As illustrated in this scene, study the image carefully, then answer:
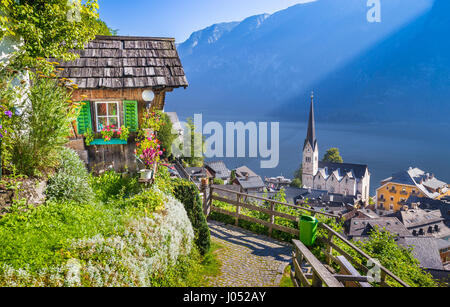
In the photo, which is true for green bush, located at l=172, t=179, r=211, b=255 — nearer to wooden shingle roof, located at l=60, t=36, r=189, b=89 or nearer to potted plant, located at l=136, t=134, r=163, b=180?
potted plant, located at l=136, t=134, r=163, b=180

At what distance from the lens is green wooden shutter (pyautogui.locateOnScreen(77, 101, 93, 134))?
941cm

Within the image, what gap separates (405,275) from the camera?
815 centimetres

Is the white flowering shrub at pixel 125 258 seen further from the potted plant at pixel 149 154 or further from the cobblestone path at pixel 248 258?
the potted plant at pixel 149 154

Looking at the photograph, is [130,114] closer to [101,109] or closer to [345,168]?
[101,109]

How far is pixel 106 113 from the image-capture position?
9.69m

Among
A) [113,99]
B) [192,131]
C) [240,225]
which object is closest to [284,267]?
[240,225]

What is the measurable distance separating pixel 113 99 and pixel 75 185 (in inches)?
138

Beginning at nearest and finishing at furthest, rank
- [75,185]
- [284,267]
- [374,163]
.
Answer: [75,185] → [284,267] → [374,163]

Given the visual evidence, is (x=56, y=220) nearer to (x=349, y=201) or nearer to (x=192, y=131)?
(x=192, y=131)

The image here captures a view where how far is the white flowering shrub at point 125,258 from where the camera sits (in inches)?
169

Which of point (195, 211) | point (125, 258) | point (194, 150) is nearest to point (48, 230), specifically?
point (125, 258)

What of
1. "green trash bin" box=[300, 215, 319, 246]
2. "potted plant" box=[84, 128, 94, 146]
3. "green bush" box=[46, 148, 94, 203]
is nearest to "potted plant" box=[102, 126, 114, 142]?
"potted plant" box=[84, 128, 94, 146]
